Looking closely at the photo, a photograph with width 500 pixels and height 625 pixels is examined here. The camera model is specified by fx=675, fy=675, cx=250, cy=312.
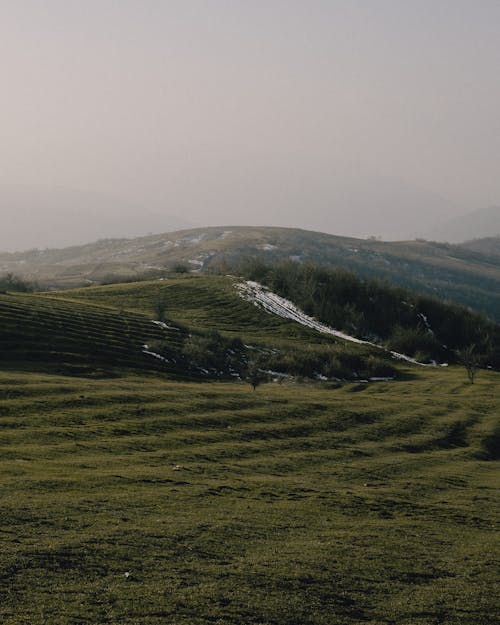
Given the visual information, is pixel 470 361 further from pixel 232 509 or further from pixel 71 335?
pixel 232 509

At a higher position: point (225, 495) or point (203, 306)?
point (203, 306)

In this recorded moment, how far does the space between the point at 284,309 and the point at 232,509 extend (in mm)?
126620

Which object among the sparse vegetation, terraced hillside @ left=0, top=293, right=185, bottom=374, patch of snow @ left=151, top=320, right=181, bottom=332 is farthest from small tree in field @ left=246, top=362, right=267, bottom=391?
the sparse vegetation

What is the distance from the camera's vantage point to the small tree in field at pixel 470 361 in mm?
119025

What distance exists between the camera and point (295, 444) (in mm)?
62312

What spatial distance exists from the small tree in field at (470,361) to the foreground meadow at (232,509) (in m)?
39.8

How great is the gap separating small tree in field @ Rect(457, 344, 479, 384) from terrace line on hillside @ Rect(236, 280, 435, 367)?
8.69m

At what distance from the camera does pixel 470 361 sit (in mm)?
139625

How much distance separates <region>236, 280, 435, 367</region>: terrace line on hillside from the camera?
495 feet

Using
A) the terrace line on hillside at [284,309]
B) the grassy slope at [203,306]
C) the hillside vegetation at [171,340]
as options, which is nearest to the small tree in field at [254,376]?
the hillside vegetation at [171,340]

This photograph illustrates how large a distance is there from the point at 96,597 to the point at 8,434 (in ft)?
93.6

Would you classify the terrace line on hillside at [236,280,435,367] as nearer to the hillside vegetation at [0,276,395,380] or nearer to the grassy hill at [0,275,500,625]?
the hillside vegetation at [0,276,395,380]

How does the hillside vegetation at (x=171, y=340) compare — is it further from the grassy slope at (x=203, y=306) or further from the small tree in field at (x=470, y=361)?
the small tree in field at (x=470, y=361)

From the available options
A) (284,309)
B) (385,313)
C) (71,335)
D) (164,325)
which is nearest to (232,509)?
(71,335)
